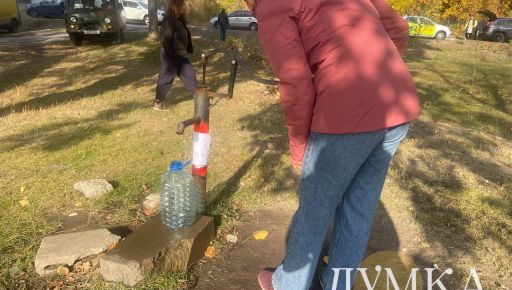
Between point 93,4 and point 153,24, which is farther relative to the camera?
point 93,4

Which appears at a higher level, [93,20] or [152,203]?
[93,20]

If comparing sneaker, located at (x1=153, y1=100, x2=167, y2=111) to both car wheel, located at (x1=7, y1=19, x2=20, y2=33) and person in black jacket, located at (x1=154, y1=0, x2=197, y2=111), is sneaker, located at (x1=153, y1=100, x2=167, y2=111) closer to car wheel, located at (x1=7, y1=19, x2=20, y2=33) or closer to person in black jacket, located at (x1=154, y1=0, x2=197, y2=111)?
person in black jacket, located at (x1=154, y1=0, x2=197, y2=111)

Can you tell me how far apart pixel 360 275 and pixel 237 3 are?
3429 centimetres

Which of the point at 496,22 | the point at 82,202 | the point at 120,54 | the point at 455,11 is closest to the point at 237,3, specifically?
the point at 455,11

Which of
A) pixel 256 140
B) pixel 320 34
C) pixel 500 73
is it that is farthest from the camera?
pixel 500 73

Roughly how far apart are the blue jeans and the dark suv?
92.1 ft

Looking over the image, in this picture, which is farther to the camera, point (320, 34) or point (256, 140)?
point (256, 140)

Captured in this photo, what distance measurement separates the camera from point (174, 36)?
6883 mm

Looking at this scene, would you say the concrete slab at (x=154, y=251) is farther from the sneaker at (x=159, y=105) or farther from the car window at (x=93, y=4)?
the car window at (x=93, y=4)

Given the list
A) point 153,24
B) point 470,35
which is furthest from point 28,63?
point 470,35

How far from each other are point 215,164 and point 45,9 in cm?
2965

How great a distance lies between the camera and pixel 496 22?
26.2 metres

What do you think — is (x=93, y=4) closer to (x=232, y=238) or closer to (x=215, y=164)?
(x=215, y=164)

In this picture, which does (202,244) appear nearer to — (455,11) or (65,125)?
(65,125)
